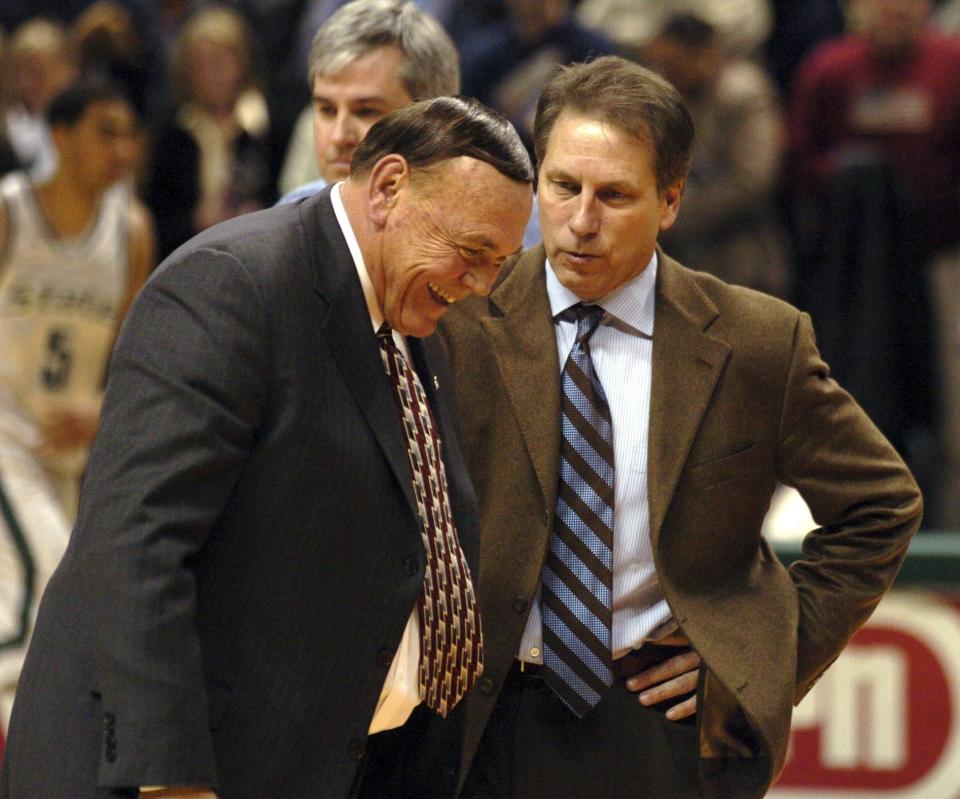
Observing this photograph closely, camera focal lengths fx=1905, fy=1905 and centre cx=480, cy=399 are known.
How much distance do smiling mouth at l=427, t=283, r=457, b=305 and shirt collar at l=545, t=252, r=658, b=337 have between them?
0.54 meters

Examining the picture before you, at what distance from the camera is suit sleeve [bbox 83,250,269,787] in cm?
260

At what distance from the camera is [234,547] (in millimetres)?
2754

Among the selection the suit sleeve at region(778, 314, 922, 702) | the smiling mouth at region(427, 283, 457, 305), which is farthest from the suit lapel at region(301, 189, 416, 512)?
the suit sleeve at region(778, 314, 922, 702)

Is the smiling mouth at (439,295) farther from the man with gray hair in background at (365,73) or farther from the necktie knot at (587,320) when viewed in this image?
the man with gray hair in background at (365,73)

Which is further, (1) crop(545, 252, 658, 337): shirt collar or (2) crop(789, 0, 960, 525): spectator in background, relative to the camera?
(2) crop(789, 0, 960, 525): spectator in background

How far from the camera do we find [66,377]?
6160 millimetres

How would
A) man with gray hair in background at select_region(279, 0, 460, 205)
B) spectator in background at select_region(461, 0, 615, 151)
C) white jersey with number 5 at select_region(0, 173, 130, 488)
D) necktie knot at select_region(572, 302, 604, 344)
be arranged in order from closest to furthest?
necktie knot at select_region(572, 302, 604, 344) → man with gray hair in background at select_region(279, 0, 460, 205) → white jersey with number 5 at select_region(0, 173, 130, 488) → spectator in background at select_region(461, 0, 615, 151)

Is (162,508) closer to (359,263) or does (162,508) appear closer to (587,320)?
(359,263)

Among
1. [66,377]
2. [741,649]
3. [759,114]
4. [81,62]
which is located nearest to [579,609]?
[741,649]

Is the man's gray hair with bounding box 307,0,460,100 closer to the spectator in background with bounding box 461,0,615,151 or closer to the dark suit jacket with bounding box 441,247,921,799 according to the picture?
the dark suit jacket with bounding box 441,247,921,799

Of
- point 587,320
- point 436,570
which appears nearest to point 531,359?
point 587,320

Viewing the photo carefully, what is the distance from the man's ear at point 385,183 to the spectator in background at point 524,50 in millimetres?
4647

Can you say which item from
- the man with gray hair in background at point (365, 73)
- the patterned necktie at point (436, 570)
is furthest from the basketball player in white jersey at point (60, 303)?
the patterned necktie at point (436, 570)

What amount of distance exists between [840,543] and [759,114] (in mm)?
4020
